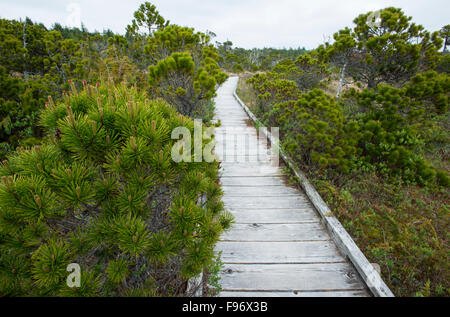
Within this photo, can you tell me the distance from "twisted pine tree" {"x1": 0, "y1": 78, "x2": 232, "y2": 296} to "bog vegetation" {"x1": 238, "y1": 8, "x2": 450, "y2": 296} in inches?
86.6

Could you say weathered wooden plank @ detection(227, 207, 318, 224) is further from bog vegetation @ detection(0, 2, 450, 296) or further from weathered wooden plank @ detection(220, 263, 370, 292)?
weathered wooden plank @ detection(220, 263, 370, 292)

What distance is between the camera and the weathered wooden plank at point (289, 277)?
6.25 ft

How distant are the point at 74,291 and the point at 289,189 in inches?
121

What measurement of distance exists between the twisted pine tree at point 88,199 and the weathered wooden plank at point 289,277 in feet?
2.74

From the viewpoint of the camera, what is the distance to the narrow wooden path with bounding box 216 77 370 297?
1912 millimetres

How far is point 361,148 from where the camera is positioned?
152 inches

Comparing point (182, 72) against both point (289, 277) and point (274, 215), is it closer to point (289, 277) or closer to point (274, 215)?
point (274, 215)

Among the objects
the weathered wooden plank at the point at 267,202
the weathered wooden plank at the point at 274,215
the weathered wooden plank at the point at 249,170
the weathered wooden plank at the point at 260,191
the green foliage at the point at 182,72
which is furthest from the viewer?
the weathered wooden plank at the point at 249,170

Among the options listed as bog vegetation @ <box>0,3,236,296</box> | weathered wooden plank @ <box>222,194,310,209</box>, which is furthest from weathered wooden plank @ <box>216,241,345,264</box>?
bog vegetation @ <box>0,3,236,296</box>

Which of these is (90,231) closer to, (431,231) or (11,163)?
(11,163)

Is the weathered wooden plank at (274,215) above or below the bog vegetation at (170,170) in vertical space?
below

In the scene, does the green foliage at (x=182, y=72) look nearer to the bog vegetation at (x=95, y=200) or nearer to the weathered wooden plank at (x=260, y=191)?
the weathered wooden plank at (x=260, y=191)

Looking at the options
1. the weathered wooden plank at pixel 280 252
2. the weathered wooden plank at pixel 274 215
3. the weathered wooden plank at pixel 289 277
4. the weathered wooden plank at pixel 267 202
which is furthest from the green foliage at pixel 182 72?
the weathered wooden plank at pixel 289 277
